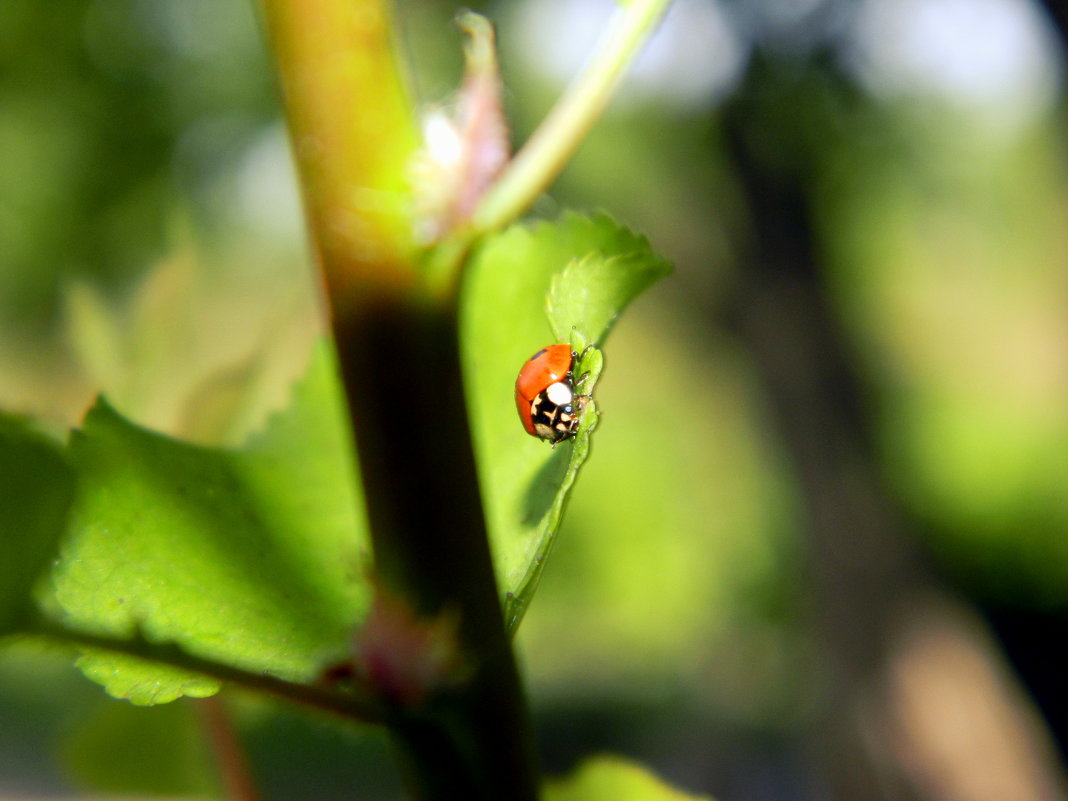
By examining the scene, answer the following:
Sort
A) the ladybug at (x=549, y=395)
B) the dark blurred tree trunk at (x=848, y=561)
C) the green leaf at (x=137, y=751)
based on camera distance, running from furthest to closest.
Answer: the dark blurred tree trunk at (x=848, y=561) → the green leaf at (x=137, y=751) → the ladybug at (x=549, y=395)

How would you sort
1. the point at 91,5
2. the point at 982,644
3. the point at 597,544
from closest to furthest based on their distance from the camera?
the point at 91,5, the point at 982,644, the point at 597,544

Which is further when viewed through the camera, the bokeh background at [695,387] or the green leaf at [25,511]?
the bokeh background at [695,387]

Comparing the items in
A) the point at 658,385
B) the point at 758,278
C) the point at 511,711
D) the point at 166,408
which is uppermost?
the point at 658,385

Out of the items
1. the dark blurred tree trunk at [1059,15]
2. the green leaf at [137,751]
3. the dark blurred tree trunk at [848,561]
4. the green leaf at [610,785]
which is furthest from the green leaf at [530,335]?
the dark blurred tree trunk at [848,561]

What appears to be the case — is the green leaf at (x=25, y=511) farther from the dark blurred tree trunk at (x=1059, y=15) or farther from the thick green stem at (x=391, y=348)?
the dark blurred tree trunk at (x=1059, y=15)

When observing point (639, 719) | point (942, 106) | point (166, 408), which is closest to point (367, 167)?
point (166, 408)

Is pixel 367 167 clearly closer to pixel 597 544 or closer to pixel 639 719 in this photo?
pixel 639 719

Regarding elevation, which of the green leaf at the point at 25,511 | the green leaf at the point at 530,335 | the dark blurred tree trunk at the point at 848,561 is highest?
the dark blurred tree trunk at the point at 848,561

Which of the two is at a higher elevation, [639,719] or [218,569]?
[639,719]

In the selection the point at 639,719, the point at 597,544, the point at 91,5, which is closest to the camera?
the point at 91,5
